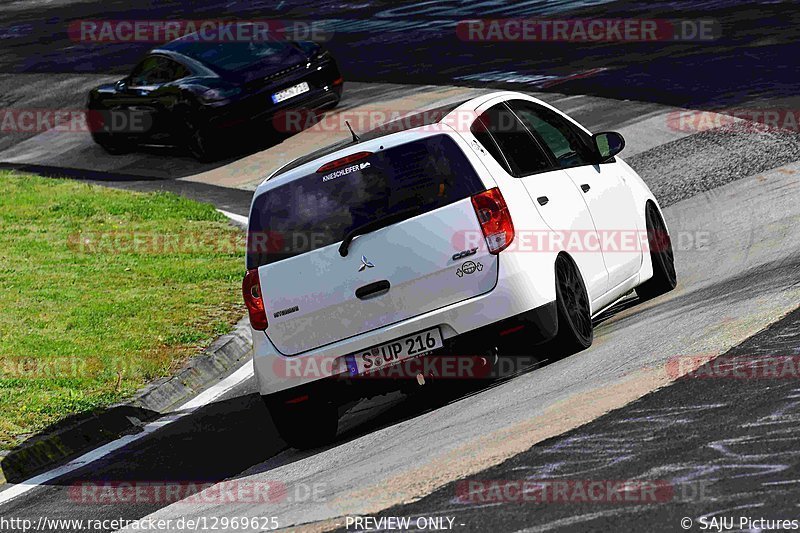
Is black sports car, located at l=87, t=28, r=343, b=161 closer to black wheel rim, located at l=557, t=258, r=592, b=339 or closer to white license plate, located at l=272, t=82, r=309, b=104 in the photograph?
white license plate, located at l=272, t=82, r=309, b=104

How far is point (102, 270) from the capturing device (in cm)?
1494

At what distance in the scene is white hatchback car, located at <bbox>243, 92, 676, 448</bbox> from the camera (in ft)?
27.3

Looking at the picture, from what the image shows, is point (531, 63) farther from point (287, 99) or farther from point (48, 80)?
point (48, 80)

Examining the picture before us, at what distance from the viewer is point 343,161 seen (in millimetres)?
8617

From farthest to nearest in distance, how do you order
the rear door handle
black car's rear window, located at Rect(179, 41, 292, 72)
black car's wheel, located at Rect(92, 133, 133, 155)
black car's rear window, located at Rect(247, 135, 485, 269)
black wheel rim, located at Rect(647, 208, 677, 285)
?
1. black car's wheel, located at Rect(92, 133, 133, 155)
2. black car's rear window, located at Rect(179, 41, 292, 72)
3. black wheel rim, located at Rect(647, 208, 677, 285)
4. black car's rear window, located at Rect(247, 135, 485, 269)
5. the rear door handle

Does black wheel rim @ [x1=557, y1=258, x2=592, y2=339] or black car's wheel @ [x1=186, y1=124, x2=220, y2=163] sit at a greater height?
black wheel rim @ [x1=557, y1=258, x2=592, y2=339]

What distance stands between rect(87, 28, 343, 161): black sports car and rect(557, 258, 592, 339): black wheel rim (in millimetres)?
12273

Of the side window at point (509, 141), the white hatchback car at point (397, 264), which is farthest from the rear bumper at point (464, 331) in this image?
the side window at point (509, 141)

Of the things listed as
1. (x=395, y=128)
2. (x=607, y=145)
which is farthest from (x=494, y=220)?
(x=607, y=145)

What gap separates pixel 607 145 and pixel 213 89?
11588 millimetres

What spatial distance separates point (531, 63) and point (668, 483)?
1718 cm

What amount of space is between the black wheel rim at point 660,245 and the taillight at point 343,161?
2894 mm

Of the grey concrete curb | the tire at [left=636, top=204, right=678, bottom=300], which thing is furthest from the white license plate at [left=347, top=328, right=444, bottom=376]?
the tire at [left=636, top=204, right=678, bottom=300]

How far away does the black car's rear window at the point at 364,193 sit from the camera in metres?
8.41
